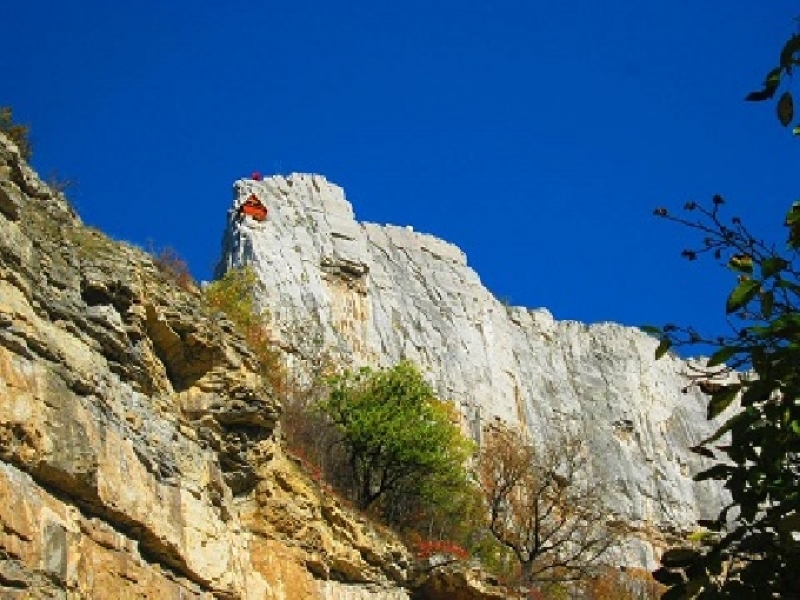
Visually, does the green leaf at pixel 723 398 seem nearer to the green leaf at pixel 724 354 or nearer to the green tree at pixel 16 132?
the green leaf at pixel 724 354

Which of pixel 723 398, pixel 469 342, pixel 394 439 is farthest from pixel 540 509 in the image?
pixel 723 398

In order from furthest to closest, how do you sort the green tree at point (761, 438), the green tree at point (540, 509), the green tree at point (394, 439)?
the green tree at point (540, 509), the green tree at point (394, 439), the green tree at point (761, 438)

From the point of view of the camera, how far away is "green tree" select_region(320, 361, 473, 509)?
28.1 meters

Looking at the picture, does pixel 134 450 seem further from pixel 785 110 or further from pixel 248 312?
pixel 248 312

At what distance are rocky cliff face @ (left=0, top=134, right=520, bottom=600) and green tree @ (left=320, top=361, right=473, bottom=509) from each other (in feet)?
14.8

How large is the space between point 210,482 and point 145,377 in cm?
214

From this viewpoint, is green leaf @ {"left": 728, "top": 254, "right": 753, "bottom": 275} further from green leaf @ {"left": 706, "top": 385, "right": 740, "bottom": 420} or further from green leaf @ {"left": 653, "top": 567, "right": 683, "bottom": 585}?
green leaf @ {"left": 653, "top": 567, "right": 683, "bottom": 585}

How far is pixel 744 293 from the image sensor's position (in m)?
4.41

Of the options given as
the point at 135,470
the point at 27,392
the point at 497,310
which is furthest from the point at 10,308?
the point at 497,310

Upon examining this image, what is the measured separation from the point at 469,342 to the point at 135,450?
39.0 metres

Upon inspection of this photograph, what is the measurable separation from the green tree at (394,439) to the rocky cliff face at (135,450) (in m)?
4.52

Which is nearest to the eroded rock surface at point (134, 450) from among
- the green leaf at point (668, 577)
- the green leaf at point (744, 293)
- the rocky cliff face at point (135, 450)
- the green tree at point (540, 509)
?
the rocky cliff face at point (135, 450)

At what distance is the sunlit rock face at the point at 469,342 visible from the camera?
4609 cm

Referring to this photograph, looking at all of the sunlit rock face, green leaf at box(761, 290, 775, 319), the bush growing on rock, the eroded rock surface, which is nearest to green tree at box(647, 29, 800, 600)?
green leaf at box(761, 290, 775, 319)
